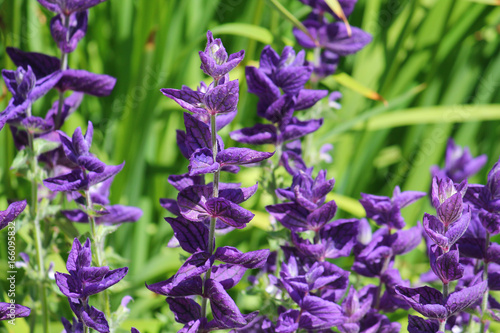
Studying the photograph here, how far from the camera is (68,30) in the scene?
1.07 metres

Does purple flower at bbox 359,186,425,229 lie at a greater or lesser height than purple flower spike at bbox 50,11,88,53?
lesser

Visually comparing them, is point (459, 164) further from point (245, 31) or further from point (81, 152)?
point (81, 152)

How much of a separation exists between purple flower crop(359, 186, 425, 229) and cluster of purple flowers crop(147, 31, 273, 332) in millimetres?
256

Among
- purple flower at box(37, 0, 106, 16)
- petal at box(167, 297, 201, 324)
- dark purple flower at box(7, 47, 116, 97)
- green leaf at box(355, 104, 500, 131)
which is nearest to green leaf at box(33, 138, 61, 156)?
dark purple flower at box(7, 47, 116, 97)

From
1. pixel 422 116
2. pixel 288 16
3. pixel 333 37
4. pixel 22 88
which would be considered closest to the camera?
pixel 22 88

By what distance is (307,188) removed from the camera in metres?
0.87

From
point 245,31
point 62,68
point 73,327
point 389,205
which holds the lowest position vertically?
point 73,327

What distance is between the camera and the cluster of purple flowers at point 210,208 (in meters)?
0.70

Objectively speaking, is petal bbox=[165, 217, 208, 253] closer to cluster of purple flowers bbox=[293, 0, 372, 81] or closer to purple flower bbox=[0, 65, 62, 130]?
purple flower bbox=[0, 65, 62, 130]

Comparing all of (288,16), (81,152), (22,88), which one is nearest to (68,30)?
(22,88)

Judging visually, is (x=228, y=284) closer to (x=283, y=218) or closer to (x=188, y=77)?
(x=283, y=218)

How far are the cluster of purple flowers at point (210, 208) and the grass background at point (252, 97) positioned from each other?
695 mm

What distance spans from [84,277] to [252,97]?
1.17 metres

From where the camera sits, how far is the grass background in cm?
168
